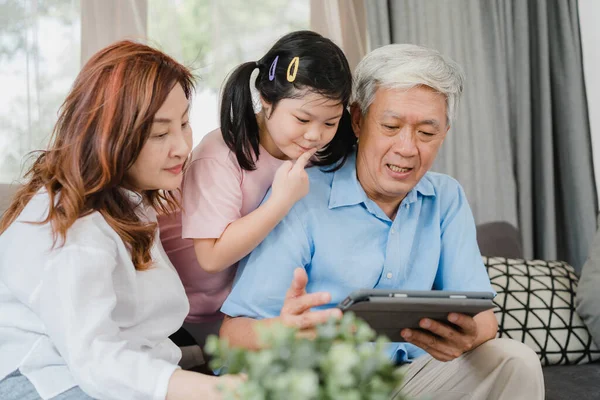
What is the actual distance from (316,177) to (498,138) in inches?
65.9

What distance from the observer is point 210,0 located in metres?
2.72

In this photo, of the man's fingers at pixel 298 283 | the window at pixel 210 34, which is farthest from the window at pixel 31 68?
the man's fingers at pixel 298 283

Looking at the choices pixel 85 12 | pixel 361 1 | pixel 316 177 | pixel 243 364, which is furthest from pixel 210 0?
pixel 243 364

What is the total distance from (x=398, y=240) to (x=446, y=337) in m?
0.31

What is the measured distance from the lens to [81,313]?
47.8 inches

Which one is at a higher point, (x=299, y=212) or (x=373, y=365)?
(x=299, y=212)

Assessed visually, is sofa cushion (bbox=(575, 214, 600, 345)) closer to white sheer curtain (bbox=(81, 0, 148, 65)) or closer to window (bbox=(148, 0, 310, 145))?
window (bbox=(148, 0, 310, 145))

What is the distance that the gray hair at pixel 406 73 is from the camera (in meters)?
1.78

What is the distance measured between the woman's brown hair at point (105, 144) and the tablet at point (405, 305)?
1.46 feet

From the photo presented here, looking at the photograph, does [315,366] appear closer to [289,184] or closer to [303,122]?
[289,184]

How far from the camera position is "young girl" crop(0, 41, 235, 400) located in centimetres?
121

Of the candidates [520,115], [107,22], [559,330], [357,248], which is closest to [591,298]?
[559,330]

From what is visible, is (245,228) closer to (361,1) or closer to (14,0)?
(14,0)

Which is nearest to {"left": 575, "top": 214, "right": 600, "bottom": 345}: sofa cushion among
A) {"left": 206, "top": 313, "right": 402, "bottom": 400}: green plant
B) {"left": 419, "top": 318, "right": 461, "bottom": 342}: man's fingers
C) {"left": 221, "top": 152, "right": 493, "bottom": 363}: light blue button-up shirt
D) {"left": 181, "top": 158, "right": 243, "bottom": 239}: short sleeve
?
{"left": 221, "top": 152, "right": 493, "bottom": 363}: light blue button-up shirt
